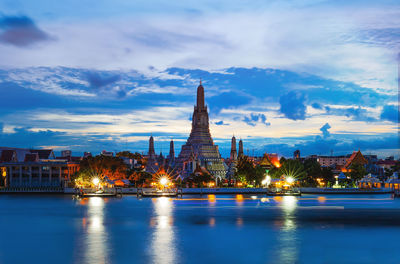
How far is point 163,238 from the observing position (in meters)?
45.0

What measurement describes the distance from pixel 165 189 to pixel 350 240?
62.8m

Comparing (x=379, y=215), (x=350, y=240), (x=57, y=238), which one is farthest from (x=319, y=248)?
(x=379, y=215)

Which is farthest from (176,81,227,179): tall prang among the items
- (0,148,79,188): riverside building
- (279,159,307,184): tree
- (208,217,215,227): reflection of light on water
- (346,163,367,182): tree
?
(208,217,215,227): reflection of light on water

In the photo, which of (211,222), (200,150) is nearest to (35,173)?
(200,150)

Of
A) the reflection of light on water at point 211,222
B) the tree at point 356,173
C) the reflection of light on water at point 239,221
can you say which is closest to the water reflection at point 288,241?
the reflection of light on water at point 239,221

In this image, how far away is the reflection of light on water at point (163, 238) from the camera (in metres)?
36.1

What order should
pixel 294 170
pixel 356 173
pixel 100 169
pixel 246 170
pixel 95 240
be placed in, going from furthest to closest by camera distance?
pixel 356 173, pixel 294 170, pixel 246 170, pixel 100 169, pixel 95 240

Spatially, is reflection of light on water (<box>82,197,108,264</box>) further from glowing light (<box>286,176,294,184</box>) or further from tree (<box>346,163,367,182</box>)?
tree (<box>346,163,367,182</box>)

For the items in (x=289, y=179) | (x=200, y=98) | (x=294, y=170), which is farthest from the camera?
(x=200, y=98)

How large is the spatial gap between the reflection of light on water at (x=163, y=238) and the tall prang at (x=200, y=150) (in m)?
77.5

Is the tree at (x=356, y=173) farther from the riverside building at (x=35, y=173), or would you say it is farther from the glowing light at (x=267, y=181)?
the riverside building at (x=35, y=173)

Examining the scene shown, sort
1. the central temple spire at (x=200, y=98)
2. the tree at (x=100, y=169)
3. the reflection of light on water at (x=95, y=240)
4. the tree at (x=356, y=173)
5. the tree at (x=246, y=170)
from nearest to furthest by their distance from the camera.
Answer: the reflection of light on water at (x=95, y=240)
the tree at (x=100, y=169)
the tree at (x=246, y=170)
the tree at (x=356, y=173)
the central temple spire at (x=200, y=98)

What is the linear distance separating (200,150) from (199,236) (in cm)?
11200

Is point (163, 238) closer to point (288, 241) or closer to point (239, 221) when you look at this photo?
point (288, 241)
